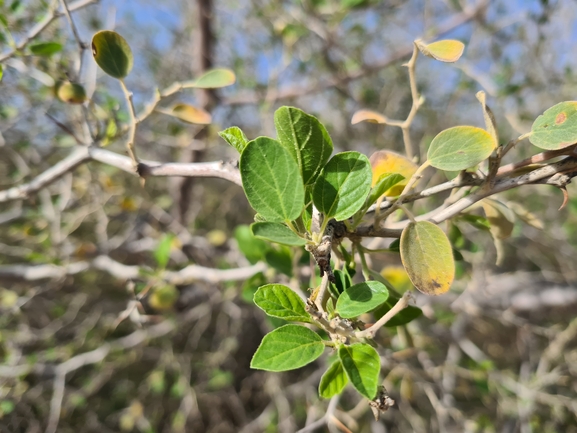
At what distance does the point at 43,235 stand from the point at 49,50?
113 centimetres

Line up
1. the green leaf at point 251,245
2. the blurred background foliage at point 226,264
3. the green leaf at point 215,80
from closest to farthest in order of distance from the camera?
the green leaf at point 215,80
the green leaf at point 251,245
the blurred background foliage at point 226,264

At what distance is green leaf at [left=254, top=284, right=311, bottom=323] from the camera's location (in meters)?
0.37

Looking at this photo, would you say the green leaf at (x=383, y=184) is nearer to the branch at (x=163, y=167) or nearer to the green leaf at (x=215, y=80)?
the branch at (x=163, y=167)

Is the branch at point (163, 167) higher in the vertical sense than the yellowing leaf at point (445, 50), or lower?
lower

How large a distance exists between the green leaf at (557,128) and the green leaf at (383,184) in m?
0.13

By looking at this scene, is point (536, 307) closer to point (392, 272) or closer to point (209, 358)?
point (392, 272)

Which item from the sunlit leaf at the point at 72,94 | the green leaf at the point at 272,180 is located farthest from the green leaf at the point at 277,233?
the sunlit leaf at the point at 72,94

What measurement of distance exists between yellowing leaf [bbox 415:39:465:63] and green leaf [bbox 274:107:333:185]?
16 cm

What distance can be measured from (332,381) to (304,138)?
0.25 metres

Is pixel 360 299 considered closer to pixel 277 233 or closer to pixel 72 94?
pixel 277 233

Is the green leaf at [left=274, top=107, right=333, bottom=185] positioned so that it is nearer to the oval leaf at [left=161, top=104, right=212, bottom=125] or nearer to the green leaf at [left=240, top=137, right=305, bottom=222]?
the green leaf at [left=240, top=137, right=305, bottom=222]

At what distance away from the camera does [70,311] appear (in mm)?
2035

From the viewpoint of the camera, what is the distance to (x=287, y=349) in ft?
1.18

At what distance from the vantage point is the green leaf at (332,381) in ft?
1.27
